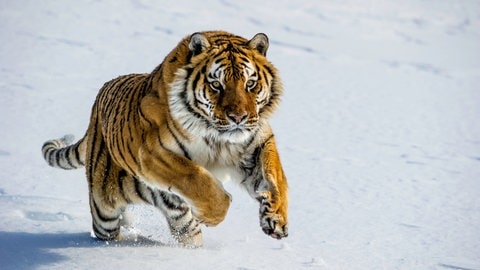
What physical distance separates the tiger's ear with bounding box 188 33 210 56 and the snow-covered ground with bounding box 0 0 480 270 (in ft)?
3.24

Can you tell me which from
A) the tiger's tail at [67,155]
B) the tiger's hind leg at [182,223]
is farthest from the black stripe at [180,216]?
the tiger's tail at [67,155]

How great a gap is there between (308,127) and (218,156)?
3.75 m

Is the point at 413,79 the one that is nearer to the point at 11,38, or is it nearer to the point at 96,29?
the point at 96,29

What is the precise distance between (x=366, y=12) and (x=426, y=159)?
290 inches

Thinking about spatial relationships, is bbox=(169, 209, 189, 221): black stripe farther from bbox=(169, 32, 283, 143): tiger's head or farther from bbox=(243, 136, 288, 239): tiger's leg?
bbox=(169, 32, 283, 143): tiger's head

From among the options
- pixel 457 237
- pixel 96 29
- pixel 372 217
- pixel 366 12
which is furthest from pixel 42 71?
pixel 366 12

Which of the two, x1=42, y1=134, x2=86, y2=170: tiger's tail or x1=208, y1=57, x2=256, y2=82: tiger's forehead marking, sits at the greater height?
x1=208, y1=57, x2=256, y2=82: tiger's forehead marking

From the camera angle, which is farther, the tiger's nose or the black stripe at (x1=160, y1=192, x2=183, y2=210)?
the black stripe at (x1=160, y1=192, x2=183, y2=210)

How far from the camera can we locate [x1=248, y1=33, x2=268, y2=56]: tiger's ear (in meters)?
3.86

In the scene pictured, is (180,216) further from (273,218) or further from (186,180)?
(273,218)

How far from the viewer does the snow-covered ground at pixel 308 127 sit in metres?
4.36

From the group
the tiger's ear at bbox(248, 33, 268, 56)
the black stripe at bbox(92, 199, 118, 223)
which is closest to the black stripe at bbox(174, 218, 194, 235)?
the black stripe at bbox(92, 199, 118, 223)

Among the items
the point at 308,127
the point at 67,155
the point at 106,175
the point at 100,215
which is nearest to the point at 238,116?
the point at 106,175

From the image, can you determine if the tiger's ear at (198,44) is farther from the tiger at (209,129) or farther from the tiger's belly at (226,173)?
the tiger's belly at (226,173)
